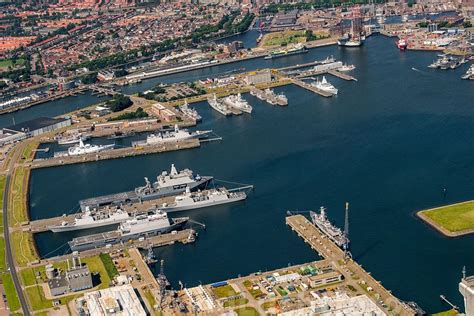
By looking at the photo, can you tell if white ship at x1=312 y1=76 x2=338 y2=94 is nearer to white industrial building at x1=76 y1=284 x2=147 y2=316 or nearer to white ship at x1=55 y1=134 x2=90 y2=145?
white ship at x1=55 y1=134 x2=90 y2=145

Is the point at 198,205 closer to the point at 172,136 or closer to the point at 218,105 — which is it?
the point at 172,136

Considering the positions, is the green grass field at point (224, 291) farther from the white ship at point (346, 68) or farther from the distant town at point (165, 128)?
the white ship at point (346, 68)

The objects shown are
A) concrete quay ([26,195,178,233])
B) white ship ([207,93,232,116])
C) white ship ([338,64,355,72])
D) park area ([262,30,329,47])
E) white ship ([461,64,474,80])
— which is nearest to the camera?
concrete quay ([26,195,178,233])

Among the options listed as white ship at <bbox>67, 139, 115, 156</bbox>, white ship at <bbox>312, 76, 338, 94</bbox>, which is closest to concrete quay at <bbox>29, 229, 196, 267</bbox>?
white ship at <bbox>67, 139, 115, 156</bbox>

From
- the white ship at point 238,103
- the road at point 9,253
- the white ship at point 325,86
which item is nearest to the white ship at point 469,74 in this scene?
the white ship at point 325,86

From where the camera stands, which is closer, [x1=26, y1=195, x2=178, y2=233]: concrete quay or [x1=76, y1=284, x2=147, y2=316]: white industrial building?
[x1=76, y1=284, x2=147, y2=316]: white industrial building

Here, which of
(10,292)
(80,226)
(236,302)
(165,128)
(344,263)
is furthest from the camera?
(165,128)

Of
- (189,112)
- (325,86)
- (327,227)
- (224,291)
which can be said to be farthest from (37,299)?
(325,86)
